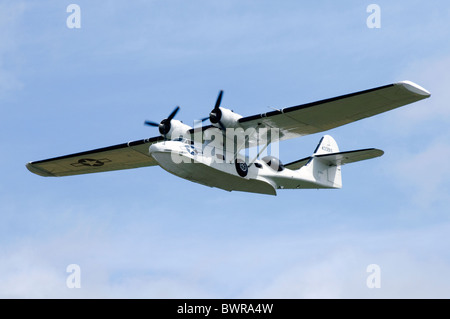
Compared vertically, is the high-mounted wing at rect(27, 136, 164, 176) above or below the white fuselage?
above

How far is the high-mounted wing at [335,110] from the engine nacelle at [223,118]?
0.25 meters

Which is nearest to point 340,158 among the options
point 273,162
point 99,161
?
point 273,162

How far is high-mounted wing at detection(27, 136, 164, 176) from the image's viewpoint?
2905 centimetres

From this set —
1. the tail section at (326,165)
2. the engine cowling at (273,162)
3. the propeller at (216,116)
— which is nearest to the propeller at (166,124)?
the propeller at (216,116)

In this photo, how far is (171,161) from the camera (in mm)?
24047

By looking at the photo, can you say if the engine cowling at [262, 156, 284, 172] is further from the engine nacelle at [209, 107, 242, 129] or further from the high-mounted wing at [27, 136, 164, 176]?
the high-mounted wing at [27, 136, 164, 176]

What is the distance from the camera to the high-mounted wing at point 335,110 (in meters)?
23.4

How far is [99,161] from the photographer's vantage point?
30578 mm

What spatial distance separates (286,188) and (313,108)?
4262mm

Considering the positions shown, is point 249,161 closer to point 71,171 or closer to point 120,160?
point 120,160

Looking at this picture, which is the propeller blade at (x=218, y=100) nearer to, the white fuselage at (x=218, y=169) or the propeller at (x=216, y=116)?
the propeller at (x=216, y=116)

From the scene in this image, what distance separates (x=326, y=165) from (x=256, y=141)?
14.2 ft

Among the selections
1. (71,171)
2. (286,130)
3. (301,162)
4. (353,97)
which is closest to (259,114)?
(286,130)

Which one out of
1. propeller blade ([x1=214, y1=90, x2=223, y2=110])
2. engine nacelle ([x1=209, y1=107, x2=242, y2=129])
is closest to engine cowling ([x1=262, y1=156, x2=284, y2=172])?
engine nacelle ([x1=209, y1=107, x2=242, y2=129])
